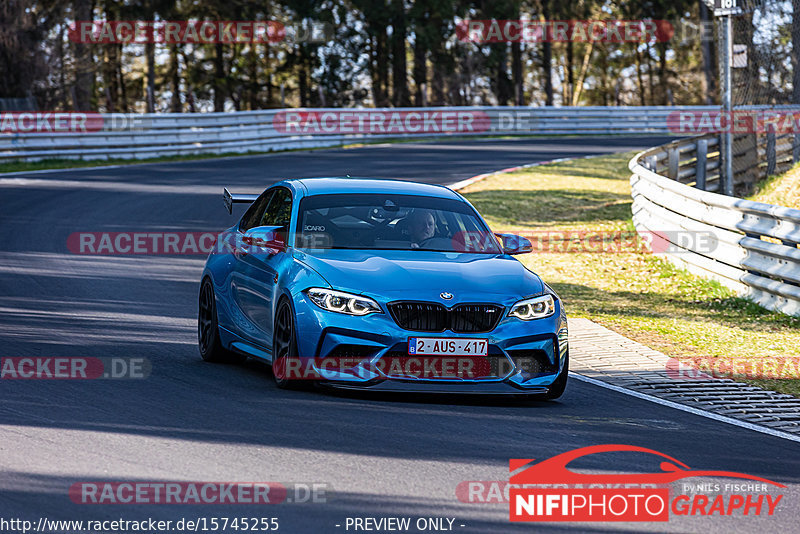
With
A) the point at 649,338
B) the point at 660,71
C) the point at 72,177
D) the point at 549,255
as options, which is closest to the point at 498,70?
the point at 660,71

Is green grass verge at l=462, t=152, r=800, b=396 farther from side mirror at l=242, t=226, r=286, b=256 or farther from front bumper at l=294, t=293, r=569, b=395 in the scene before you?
side mirror at l=242, t=226, r=286, b=256

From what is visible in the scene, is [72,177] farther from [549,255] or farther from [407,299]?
[407,299]

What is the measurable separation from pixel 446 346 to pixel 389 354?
0.37 metres

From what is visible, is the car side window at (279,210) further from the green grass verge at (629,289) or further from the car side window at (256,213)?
the green grass verge at (629,289)

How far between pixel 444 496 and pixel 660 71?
7324cm

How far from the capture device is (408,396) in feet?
27.7

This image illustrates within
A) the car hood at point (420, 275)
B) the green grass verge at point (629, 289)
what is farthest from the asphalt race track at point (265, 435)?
the green grass verge at point (629, 289)

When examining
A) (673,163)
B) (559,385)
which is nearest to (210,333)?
(559,385)

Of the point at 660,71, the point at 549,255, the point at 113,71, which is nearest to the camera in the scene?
the point at 549,255

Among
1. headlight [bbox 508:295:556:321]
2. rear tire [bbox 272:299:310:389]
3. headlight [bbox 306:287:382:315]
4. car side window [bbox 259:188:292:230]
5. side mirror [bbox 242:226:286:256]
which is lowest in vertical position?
rear tire [bbox 272:299:310:389]

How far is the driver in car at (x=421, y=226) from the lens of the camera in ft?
30.3

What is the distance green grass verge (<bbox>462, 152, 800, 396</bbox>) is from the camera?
11.7 meters

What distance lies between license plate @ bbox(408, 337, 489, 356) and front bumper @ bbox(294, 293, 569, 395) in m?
0.03

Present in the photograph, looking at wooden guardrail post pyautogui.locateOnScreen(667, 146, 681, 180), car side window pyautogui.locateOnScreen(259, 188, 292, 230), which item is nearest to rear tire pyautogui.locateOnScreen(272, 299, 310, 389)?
car side window pyautogui.locateOnScreen(259, 188, 292, 230)
